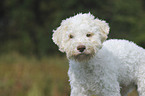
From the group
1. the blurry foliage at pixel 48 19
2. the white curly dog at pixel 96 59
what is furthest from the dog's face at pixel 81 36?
the blurry foliage at pixel 48 19

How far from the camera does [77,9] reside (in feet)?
55.2

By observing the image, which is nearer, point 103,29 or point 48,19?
point 103,29

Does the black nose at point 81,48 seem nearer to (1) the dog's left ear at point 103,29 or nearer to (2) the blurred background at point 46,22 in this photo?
(1) the dog's left ear at point 103,29

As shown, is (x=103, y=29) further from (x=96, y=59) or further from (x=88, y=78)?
(x=88, y=78)

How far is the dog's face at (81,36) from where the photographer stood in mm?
3551

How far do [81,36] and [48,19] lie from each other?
56.5 feet

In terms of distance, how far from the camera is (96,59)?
412cm

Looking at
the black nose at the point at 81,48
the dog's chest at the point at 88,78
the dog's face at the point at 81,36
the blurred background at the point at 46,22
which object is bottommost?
the dog's chest at the point at 88,78

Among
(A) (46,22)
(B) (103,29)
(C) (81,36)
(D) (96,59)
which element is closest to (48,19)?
(A) (46,22)

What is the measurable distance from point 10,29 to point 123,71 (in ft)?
61.2

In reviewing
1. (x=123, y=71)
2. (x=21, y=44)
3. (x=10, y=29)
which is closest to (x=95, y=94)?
(x=123, y=71)

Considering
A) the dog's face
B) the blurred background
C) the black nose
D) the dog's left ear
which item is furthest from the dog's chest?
the blurred background

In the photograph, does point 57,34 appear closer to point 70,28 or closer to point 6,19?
point 70,28

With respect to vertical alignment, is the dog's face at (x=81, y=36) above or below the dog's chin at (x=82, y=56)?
above
